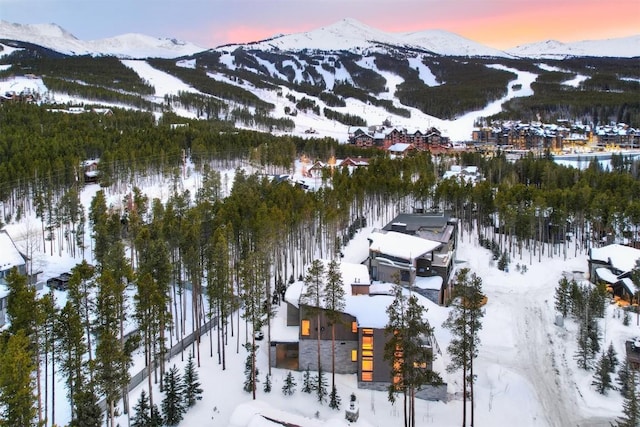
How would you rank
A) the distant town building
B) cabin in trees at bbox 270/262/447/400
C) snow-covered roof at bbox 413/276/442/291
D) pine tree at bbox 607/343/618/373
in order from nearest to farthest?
cabin in trees at bbox 270/262/447/400 → pine tree at bbox 607/343/618/373 → snow-covered roof at bbox 413/276/442/291 → the distant town building

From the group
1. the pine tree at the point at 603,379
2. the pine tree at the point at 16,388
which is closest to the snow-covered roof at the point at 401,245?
the pine tree at the point at 603,379

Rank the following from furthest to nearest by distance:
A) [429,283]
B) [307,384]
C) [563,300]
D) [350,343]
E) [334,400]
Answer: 1. [429,283]
2. [563,300]
3. [350,343]
4. [307,384]
5. [334,400]

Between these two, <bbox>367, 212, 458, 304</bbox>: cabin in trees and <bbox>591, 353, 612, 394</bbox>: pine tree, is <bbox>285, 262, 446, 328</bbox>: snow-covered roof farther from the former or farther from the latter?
<bbox>591, 353, 612, 394</bbox>: pine tree

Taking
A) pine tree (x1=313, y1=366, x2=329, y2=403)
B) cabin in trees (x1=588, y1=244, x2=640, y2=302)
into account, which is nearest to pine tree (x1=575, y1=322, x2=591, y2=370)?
cabin in trees (x1=588, y1=244, x2=640, y2=302)

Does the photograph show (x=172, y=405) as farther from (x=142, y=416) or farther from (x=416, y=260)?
(x=416, y=260)

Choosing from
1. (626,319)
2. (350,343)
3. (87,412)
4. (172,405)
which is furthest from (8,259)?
(626,319)

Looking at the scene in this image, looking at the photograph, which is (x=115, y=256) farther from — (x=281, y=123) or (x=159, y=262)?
(x=281, y=123)
